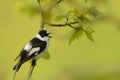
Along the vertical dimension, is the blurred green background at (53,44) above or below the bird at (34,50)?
below

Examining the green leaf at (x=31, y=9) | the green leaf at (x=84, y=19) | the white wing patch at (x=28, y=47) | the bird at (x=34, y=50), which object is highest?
the green leaf at (x=84, y=19)

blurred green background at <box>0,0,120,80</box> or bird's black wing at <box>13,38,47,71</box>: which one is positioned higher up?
bird's black wing at <box>13,38,47,71</box>

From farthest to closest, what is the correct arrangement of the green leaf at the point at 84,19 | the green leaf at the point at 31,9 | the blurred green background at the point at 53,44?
the blurred green background at the point at 53,44, the green leaf at the point at 31,9, the green leaf at the point at 84,19

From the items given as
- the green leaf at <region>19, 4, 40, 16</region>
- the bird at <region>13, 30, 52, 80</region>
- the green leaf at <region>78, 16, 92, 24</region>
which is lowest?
the bird at <region>13, 30, 52, 80</region>

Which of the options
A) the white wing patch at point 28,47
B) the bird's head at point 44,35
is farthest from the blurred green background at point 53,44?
the white wing patch at point 28,47

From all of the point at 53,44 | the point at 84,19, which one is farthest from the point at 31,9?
the point at 53,44

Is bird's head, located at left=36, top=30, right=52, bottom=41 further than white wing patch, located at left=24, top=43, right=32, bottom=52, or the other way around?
bird's head, located at left=36, top=30, right=52, bottom=41

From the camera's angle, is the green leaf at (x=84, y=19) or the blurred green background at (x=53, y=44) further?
the blurred green background at (x=53, y=44)

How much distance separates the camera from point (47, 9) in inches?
104

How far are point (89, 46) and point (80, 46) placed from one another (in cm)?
14

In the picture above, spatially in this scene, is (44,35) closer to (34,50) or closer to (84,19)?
(34,50)

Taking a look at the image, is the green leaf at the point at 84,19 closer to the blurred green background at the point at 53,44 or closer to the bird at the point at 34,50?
the bird at the point at 34,50

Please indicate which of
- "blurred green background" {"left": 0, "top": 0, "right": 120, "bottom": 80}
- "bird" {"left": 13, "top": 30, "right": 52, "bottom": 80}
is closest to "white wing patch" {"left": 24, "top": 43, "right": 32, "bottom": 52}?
"bird" {"left": 13, "top": 30, "right": 52, "bottom": 80}

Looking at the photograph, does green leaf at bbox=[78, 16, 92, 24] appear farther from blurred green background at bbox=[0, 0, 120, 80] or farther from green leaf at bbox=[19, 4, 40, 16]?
blurred green background at bbox=[0, 0, 120, 80]
